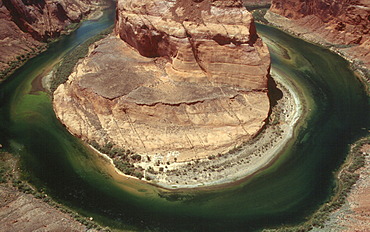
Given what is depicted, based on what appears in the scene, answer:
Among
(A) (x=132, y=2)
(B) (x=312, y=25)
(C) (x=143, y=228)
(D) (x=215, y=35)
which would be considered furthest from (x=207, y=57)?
(B) (x=312, y=25)

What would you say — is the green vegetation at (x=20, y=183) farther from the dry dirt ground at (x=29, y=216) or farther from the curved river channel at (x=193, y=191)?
the curved river channel at (x=193, y=191)

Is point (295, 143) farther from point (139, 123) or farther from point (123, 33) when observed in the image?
point (123, 33)

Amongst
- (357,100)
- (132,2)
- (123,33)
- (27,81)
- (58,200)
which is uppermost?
(132,2)

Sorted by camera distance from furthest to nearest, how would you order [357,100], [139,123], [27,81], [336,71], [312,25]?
1. [312,25]
2. [336,71]
3. [27,81]
4. [357,100]
5. [139,123]

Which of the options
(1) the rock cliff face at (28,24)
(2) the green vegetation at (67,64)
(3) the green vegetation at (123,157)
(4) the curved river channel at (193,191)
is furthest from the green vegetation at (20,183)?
(1) the rock cliff face at (28,24)

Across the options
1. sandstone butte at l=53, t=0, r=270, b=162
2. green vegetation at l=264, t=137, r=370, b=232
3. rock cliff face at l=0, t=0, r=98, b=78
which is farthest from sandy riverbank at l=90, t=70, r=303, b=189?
rock cliff face at l=0, t=0, r=98, b=78

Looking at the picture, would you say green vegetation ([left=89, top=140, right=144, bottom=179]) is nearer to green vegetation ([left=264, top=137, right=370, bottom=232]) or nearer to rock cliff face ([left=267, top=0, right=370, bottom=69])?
green vegetation ([left=264, top=137, right=370, bottom=232])
